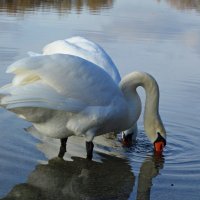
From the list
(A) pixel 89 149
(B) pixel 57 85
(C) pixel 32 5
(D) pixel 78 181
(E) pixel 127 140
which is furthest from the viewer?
(C) pixel 32 5

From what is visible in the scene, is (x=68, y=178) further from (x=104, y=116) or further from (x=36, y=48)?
(x=36, y=48)

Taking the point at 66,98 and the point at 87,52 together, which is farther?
the point at 87,52

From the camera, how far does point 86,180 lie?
217 inches

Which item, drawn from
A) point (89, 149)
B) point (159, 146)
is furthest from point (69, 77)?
point (159, 146)

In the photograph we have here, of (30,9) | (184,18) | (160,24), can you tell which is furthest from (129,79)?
(184,18)

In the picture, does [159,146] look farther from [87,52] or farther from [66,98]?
[87,52]

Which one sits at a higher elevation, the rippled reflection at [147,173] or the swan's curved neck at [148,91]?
the swan's curved neck at [148,91]

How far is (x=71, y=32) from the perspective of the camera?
16.4 metres

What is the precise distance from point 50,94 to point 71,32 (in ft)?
35.9

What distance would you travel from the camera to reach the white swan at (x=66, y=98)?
218 inches

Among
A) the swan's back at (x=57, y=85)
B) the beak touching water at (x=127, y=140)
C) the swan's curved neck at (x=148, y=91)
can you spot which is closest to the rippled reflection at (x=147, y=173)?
the swan's curved neck at (x=148, y=91)

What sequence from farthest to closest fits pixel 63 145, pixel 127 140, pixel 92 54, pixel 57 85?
pixel 92 54, pixel 127 140, pixel 63 145, pixel 57 85

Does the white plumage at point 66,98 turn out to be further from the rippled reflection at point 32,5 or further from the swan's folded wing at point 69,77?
the rippled reflection at point 32,5

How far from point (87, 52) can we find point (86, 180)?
8.58ft
